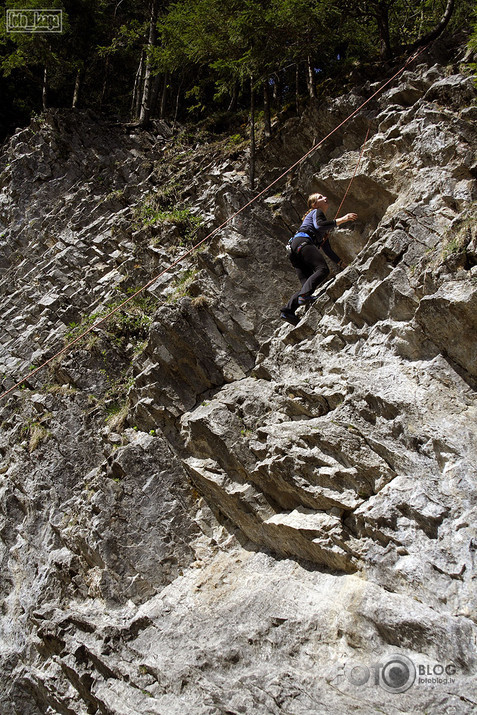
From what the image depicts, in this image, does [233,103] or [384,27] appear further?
[233,103]

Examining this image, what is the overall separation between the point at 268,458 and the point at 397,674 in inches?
115

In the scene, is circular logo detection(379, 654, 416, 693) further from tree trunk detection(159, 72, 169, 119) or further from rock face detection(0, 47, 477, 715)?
tree trunk detection(159, 72, 169, 119)

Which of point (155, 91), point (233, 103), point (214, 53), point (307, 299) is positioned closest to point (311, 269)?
point (307, 299)

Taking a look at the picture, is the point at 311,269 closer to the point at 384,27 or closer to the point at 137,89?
the point at 384,27

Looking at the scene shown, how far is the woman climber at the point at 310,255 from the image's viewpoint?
7.80m

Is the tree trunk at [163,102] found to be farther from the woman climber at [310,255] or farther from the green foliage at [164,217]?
the woman climber at [310,255]

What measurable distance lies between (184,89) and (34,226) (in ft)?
28.6

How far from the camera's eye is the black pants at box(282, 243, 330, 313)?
25.6ft

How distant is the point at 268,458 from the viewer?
259 inches

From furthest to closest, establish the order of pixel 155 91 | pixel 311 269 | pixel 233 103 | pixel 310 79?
pixel 155 91 → pixel 233 103 → pixel 310 79 → pixel 311 269

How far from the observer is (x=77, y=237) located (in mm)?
13648

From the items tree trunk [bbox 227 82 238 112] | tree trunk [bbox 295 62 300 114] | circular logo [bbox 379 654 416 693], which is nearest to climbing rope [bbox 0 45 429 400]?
tree trunk [bbox 295 62 300 114]

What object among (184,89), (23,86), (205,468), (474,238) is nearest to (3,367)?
(205,468)

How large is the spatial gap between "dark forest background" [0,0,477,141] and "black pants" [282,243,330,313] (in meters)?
5.52
